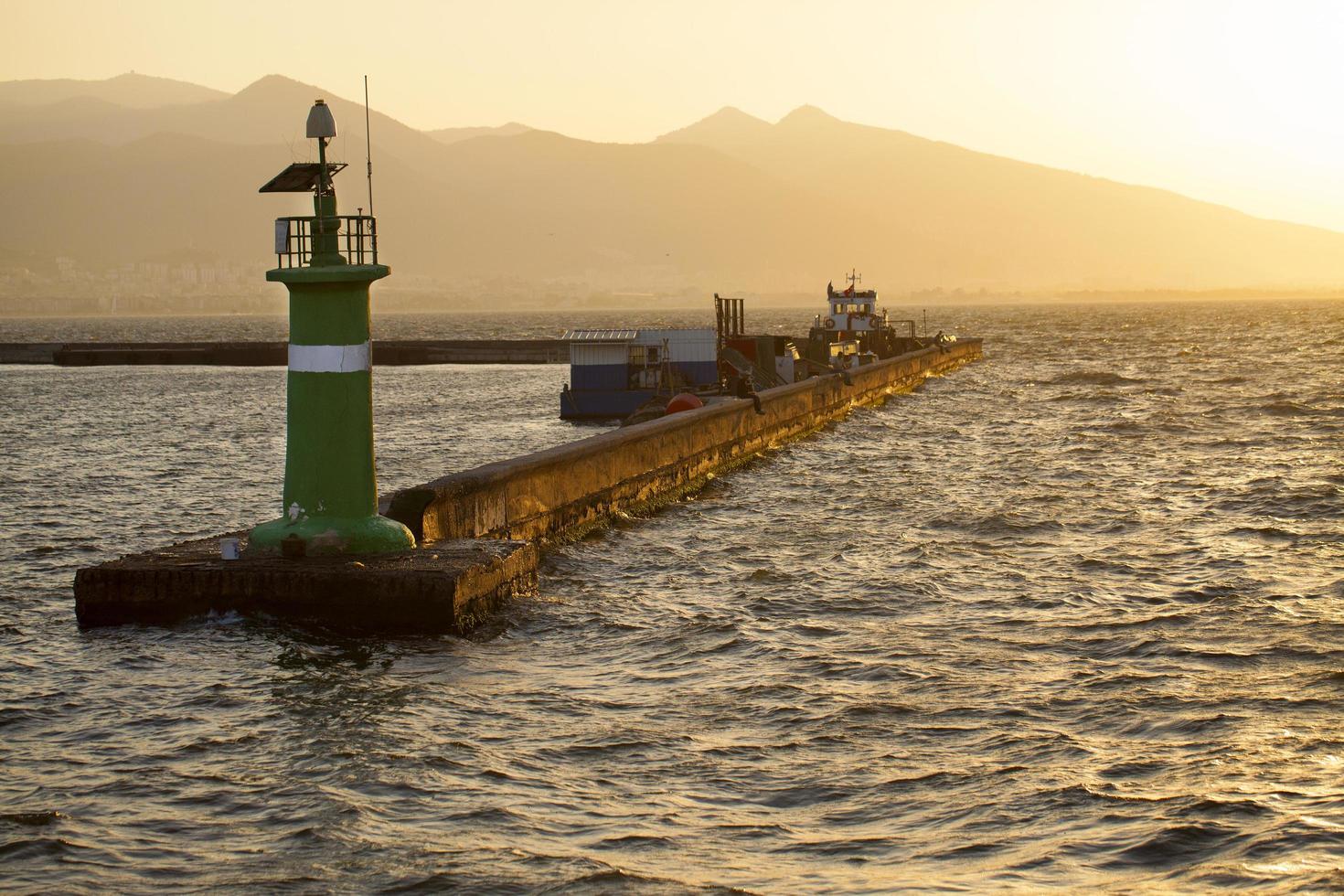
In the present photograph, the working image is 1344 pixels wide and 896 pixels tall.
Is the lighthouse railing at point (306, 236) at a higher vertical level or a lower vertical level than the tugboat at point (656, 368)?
higher

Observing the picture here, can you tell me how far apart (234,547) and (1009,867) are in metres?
7.40

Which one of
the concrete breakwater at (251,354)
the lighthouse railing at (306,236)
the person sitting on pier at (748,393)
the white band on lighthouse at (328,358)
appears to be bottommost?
the person sitting on pier at (748,393)

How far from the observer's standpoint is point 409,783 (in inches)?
361

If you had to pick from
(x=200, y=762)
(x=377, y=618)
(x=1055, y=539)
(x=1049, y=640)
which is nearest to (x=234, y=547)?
(x=377, y=618)

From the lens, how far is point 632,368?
151 ft

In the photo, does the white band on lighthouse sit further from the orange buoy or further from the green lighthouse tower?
the orange buoy

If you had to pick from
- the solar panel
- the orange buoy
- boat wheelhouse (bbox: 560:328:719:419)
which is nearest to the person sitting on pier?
the orange buoy

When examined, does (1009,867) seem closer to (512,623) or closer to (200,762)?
(200,762)

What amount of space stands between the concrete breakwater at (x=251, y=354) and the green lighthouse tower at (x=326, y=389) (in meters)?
70.4

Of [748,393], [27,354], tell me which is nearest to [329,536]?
[748,393]

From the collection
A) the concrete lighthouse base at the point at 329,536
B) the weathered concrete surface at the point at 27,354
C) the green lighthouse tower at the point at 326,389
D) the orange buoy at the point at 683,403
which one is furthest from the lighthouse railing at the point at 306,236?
the weathered concrete surface at the point at 27,354

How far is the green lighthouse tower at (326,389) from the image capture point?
12641mm

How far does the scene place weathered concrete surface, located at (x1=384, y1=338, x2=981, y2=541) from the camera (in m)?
15.2

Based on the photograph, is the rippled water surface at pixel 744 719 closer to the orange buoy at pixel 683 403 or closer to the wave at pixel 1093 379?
the orange buoy at pixel 683 403
